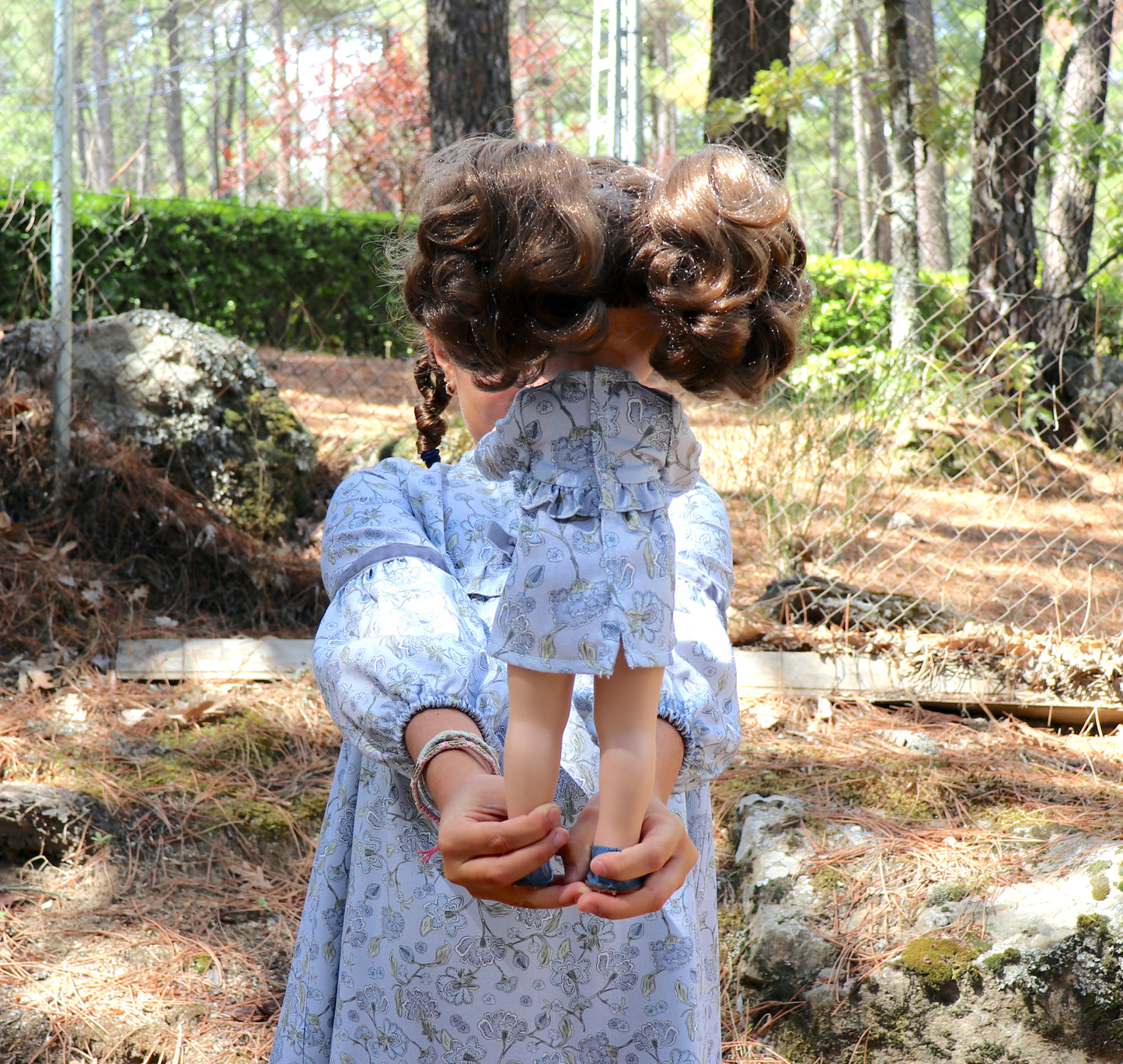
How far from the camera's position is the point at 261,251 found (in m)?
7.56

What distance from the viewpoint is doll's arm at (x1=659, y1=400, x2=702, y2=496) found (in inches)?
36.7

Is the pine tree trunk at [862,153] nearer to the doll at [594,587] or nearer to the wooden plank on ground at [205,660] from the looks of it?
the wooden plank on ground at [205,660]

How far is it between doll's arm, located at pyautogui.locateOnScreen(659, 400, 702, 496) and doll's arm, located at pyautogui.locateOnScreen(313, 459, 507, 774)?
28 cm

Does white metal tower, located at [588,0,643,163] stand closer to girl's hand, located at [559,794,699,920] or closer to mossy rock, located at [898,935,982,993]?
mossy rock, located at [898,935,982,993]

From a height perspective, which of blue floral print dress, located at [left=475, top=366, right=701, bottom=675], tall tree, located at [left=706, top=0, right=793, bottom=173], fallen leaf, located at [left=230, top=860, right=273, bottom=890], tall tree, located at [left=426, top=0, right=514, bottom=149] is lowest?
fallen leaf, located at [left=230, top=860, right=273, bottom=890]

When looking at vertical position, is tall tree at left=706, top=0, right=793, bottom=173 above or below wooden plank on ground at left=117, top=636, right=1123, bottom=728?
above

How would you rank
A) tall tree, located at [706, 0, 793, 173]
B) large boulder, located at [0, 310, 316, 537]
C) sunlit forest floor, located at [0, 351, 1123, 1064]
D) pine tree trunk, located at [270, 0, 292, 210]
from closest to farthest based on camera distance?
sunlit forest floor, located at [0, 351, 1123, 1064] < large boulder, located at [0, 310, 316, 537] < pine tree trunk, located at [270, 0, 292, 210] < tall tree, located at [706, 0, 793, 173]

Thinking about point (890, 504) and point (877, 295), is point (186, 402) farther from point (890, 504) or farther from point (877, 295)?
point (877, 295)

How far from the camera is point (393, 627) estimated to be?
1024 mm

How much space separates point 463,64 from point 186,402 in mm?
2243

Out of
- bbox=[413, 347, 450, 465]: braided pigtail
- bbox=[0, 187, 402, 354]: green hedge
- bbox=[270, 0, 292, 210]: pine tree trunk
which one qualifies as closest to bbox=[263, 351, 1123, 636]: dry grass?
bbox=[0, 187, 402, 354]: green hedge

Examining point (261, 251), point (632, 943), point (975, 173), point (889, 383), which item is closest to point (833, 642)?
point (889, 383)

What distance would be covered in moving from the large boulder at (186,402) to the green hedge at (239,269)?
7.69ft

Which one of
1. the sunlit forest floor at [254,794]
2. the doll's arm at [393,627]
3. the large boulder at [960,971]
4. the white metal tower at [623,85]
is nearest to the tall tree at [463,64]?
the white metal tower at [623,85]
